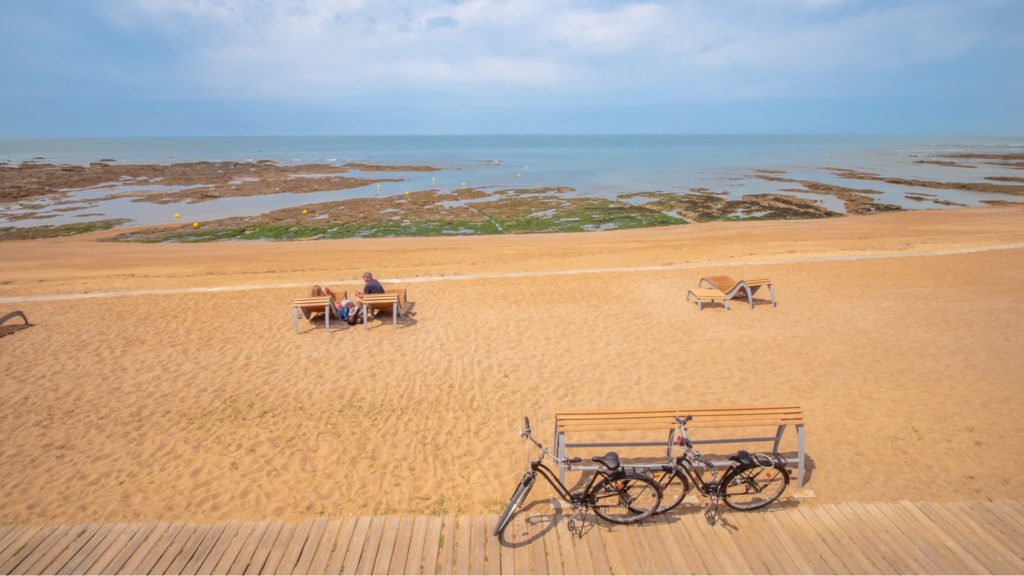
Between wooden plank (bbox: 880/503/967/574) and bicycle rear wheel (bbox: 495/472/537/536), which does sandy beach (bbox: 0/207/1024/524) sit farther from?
bicycle rear wheel (bbox: 495/472/537/536)

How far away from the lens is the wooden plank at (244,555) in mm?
4516

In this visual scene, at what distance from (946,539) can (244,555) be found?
6.38 m

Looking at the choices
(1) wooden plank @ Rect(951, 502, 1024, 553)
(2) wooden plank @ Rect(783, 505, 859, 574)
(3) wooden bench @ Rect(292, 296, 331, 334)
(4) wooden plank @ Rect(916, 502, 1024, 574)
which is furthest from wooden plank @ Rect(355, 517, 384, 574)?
(3) wooden bench @ Rect(292, 296, 331, 334)

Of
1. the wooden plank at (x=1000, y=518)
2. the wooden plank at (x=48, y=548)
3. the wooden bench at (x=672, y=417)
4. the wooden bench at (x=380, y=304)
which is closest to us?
the wooden plank at (x=48, y=548)

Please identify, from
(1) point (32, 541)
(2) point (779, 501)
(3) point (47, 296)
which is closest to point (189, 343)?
(1) point (32, 541)

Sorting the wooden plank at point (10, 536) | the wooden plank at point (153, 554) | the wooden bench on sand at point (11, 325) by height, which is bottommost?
the wooden plank at point (10, 536)

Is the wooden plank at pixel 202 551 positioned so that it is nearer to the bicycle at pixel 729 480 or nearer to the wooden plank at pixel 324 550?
the wooden plank at pixel 324 550

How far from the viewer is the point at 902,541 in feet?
15.3

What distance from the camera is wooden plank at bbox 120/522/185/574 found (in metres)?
4.55

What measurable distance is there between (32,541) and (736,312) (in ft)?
38.7

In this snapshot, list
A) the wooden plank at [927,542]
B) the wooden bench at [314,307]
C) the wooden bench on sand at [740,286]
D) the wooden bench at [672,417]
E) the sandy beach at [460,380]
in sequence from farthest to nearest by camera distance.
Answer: the wooden bench on sand at [740,286]
the wooden bench at [314,307]
the sandy beach at [460,380]
the wooden bench at [672,417]
the wooden plank at [927,542]

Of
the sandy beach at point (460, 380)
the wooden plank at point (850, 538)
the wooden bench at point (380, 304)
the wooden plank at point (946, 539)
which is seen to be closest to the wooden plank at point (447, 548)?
the sandy beach at point (460, 380)

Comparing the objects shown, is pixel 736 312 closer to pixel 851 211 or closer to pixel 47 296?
pixel 47 296

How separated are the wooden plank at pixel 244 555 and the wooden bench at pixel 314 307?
19.3 ft
